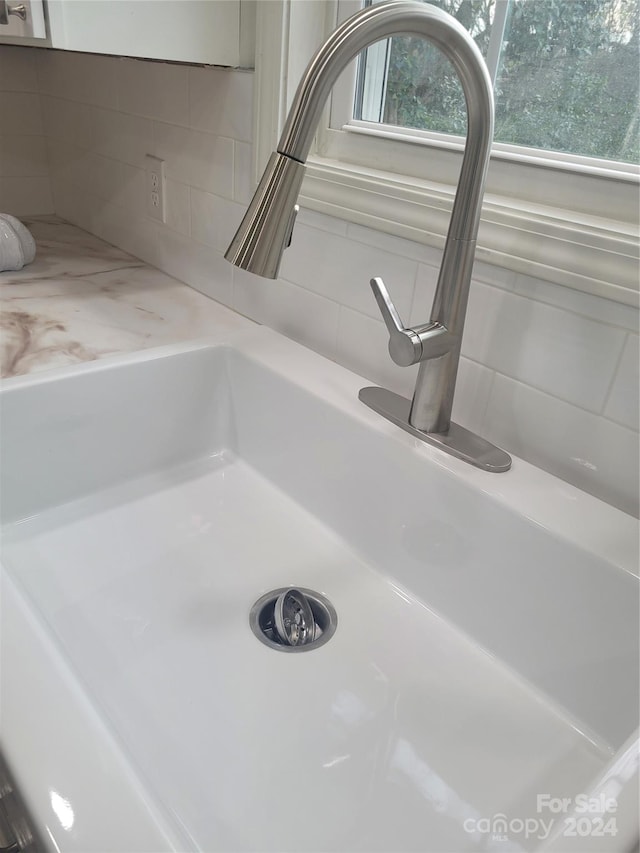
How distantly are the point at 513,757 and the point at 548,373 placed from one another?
1.17 ft

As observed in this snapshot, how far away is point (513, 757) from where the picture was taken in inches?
21.0

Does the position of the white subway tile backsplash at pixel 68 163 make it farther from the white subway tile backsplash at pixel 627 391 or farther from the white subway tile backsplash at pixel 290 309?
the white subway tile backsplash at pixel 627 391

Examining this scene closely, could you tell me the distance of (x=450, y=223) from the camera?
1.93ft

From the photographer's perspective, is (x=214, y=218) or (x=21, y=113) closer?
(x=214, y=218)

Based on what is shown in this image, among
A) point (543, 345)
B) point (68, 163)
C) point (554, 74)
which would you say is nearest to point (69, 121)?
point (68, 163)

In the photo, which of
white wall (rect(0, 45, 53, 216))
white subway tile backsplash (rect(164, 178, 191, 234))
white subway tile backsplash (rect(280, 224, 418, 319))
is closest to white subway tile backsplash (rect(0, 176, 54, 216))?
white wall (rect(0, 45, 53, 216))

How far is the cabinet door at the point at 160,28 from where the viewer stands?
0.74 m

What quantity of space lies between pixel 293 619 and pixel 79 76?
3.78ft

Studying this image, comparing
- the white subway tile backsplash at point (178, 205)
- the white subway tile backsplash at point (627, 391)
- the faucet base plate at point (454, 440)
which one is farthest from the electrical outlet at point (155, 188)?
the white subway tile backsplash at point (627, 391)

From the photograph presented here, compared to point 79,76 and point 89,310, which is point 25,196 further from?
point 89,310

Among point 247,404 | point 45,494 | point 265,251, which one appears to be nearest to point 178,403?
point 247,404

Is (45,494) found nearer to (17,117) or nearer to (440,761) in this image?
(440,761)

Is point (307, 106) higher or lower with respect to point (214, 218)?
higher

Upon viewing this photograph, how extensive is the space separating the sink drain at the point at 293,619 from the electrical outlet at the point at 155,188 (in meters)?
0.75
